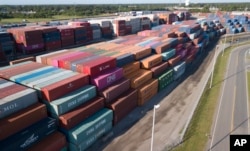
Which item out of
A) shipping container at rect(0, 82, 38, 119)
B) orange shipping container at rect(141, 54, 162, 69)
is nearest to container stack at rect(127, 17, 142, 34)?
orange shipping container at rect(141, 54, 162, 69)

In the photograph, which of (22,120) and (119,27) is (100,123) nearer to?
(22,120)

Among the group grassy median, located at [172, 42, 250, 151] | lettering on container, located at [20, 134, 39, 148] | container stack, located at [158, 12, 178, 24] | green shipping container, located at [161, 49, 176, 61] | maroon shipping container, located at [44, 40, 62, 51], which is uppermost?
container stack, located at [158, 12, 178, 24]

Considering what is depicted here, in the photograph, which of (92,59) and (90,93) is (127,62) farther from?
(90,93)

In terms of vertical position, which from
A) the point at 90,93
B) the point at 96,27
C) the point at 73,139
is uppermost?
the point at 96,27

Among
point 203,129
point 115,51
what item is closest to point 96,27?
point 115,51

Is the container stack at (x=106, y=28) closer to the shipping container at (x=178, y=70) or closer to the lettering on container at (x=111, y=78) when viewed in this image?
the shipping container at (x=178, y=70)

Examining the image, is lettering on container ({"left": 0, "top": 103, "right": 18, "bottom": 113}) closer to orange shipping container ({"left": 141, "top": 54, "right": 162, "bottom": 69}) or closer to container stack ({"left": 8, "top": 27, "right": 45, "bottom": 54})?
orange shipping container ({"left": 141, "top": 54, "right": 162, "bottom": 69})
